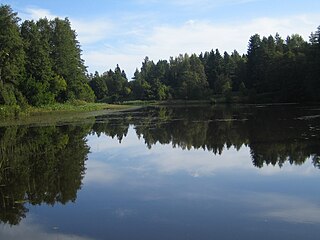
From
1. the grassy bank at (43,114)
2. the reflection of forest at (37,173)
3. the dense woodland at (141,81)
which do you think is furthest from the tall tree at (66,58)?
the reflection of forest at (37,173)

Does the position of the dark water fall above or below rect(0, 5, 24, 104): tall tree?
below

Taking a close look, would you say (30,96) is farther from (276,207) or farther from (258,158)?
(276,207)

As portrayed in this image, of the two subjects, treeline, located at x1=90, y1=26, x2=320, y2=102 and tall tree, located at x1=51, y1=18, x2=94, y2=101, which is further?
treeline, located at x1=90, y1=26, x2=320, y2=102

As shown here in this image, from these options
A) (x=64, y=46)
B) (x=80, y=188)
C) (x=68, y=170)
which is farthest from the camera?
(x=64, y=46)

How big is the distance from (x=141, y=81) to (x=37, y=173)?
136835 millimetres

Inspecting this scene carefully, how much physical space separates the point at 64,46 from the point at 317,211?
65348 millimetres

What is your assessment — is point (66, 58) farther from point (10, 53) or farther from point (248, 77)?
point (248, 77)

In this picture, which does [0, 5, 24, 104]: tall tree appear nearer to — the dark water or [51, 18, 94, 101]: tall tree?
[51, 18, 94, 101]: tall tree

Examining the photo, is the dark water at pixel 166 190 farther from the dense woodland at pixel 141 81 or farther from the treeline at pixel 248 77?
the treeline at pixel 248 77

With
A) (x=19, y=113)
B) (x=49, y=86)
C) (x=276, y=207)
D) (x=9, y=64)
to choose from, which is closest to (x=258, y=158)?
(x=276, y=207)

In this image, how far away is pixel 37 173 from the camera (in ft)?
49.5

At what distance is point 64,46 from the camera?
6944 centimetres

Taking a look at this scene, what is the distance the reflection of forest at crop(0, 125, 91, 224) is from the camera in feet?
37.4

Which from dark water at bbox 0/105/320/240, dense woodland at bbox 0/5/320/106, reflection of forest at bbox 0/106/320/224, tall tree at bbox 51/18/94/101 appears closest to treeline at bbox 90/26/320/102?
dense woodland at bbox 0/5/320/106
